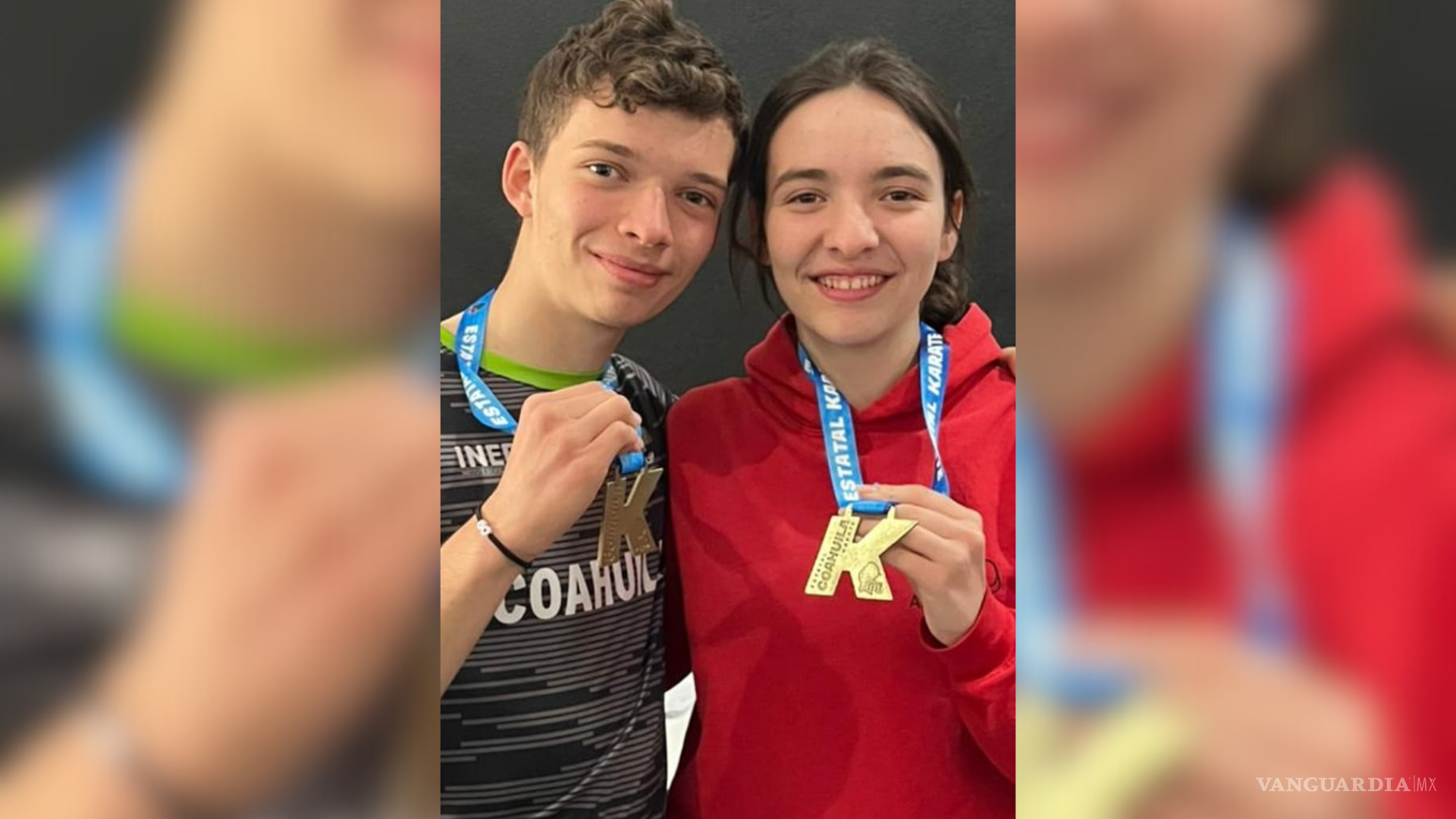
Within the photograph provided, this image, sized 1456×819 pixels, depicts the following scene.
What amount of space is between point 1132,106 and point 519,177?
3.97 ft

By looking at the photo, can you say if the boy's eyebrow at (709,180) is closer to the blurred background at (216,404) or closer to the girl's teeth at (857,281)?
the girl's teeth at (857,281)

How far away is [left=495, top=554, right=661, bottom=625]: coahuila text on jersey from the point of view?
1535 mm

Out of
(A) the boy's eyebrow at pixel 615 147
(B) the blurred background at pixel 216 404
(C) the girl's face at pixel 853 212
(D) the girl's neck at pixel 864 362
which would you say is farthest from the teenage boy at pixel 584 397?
(B) the blurred background at pixel 216 404

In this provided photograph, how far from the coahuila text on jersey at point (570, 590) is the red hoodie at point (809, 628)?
12cm

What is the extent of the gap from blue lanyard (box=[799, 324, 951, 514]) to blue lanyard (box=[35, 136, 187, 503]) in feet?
3.60

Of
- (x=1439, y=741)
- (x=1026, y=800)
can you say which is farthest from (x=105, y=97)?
(x=1439, y=741)

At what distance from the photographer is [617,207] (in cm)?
158

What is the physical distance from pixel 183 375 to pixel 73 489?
0.08 metres

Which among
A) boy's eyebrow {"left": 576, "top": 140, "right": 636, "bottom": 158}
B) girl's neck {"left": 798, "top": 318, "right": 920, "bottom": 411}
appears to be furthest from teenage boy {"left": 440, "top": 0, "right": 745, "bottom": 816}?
girl's neck {"left": 798, "top": 318, "right": 920, "bottom": 411}

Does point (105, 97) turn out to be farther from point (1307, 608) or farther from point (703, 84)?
point (703, 84)

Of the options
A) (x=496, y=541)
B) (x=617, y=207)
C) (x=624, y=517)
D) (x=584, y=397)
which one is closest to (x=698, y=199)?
(x=617, y=207)

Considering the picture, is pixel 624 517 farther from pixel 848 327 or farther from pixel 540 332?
pixel 848 327

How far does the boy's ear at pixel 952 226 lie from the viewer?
5.73ft

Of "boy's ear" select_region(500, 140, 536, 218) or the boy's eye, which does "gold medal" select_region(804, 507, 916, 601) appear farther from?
"boy's ear" select_region(500, 140, 536, 218)
